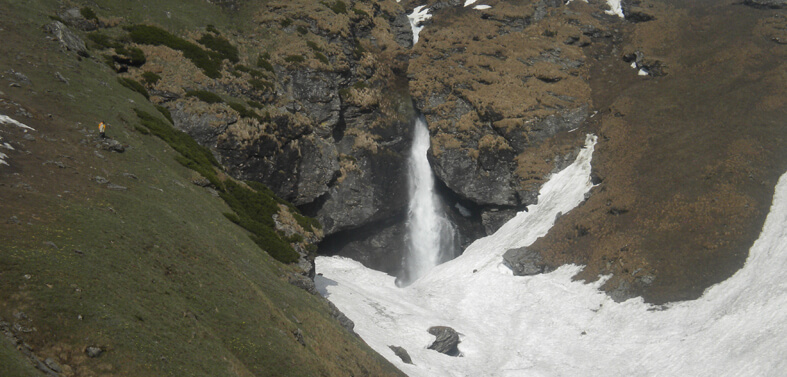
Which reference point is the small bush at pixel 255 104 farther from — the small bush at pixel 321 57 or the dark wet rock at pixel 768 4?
the dark wet rock at pixel 768 4

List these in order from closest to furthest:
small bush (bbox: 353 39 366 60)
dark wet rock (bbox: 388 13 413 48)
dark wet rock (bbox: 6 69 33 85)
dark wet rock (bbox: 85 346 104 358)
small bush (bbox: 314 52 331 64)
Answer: dark wet rock (bbox: 85 346 104 358), dark wet rock (bbox: 6 69 33 85), small bush (bbox: 314 52 331 64), small bush (bbox: 353 39 366 60), dark wet rock (bbox: 388 13 413 48)

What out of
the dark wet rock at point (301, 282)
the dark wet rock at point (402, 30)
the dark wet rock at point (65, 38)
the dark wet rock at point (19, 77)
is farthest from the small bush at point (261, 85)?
the dark wet rock at point (402, 30)

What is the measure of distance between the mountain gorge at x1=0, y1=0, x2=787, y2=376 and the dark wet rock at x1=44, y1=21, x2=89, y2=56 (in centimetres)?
25

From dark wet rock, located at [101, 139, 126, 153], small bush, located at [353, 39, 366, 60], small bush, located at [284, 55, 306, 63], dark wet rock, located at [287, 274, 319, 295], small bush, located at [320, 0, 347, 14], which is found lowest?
dark wet rock, located at [287, 274, 319, 295]

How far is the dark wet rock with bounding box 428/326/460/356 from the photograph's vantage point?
38062 millimetres

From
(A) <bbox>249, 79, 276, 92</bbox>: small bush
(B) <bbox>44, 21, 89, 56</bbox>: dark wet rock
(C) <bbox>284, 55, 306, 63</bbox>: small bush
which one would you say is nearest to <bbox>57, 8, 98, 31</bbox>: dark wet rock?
(B) <bbox>44, 21, 89, 56</bbox>: dark wet rock

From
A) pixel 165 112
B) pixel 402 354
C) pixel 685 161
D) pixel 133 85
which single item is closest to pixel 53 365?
pixel 402 354

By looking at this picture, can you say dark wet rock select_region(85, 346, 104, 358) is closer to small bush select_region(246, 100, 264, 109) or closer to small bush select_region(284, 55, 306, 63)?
small bush select_region(246, 100, 264, 109)

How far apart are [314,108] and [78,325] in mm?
44896

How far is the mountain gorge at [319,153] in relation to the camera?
17.1 metres

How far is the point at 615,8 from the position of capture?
74.6 m

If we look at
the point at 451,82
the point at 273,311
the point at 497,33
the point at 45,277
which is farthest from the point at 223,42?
the point at 45,277

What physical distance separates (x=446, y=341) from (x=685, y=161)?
24.9 m

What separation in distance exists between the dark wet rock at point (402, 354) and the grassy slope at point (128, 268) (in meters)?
6.07
